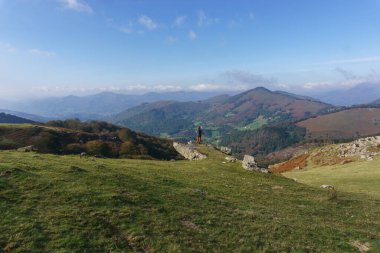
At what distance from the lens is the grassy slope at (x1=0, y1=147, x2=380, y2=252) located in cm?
1725

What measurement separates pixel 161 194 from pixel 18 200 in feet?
34.1

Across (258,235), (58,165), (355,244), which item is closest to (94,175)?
(58,165)

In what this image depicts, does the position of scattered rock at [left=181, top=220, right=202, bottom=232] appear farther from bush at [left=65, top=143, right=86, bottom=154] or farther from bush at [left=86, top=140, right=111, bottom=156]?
bush at [left=65, top=143, right=86, bottom=154]

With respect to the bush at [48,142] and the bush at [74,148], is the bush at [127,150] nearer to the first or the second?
the bush at [74,148]

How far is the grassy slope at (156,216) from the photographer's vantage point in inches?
679

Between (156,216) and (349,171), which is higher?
(156,216)

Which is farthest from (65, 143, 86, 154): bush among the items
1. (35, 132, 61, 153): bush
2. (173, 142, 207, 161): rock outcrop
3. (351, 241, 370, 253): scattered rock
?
(351, 241, 370, 253): scattered rock

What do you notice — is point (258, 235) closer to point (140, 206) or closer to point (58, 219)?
point (140, 206)

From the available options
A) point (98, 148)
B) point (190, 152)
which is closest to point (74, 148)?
point (98, 148)

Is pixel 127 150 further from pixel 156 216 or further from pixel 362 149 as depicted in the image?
pixel 362 149

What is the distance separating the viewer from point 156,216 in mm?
21062

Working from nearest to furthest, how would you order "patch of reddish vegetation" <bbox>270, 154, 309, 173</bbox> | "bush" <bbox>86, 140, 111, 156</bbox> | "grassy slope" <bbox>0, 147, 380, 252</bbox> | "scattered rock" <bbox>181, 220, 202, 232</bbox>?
"grassy slope" <bbox>0, 147, 380, 252</bbox> → "scattered rock" <bbox>181, 220, 202, 232</bbox> → "bush" <bbox>86, 140, 111, 156</bbox> → "patch of reddish vegetation" <bbox>270, 154, 309, 173</bbox>

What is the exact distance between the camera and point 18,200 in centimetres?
2066

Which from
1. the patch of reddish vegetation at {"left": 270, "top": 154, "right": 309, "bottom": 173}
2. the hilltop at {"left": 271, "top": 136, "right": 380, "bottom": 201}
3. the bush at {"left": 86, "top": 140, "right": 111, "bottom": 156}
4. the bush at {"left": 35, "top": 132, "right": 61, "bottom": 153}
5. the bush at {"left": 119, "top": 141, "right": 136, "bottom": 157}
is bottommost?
the patch of reddish vegetation at {"left": 270, "top": 154, "right": 309, "bottom": 173}
